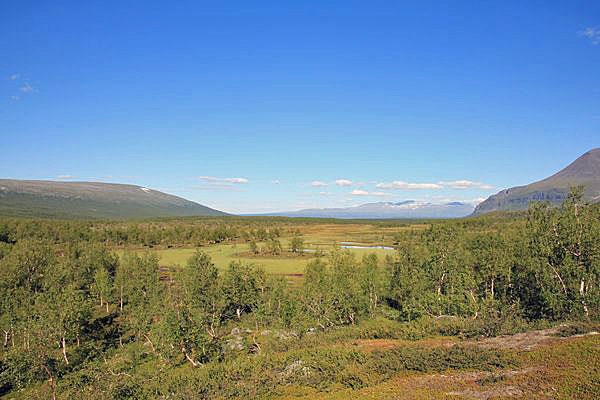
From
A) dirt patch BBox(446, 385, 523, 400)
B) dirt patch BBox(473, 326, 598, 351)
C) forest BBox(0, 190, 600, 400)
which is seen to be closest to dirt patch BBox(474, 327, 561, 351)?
dirt patch BBox(473, 326, 598, 351)

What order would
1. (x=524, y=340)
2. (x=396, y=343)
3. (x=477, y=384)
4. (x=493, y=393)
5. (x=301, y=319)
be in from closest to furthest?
(x=493, y=393) → (x=477, y=384) → (x=524, y=340) → (x=396, y=343) → (x=301, y=319)

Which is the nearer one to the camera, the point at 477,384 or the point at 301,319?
the point at 477,384

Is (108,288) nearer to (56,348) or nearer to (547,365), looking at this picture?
(56,348)

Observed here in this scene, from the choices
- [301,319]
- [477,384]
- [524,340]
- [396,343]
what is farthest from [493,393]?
[301,319]

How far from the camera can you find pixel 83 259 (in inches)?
4102

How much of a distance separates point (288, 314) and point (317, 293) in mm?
8906

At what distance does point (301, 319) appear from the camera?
6262 cm

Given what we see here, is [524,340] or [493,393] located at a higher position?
[524,340]

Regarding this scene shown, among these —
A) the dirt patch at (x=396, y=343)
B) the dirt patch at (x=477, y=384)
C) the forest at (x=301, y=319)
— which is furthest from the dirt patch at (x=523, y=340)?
the dirt patch at (x=477, y=384)

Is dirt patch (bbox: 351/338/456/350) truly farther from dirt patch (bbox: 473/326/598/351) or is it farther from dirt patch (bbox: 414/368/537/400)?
dirt patch (bbox: 414/368/537/400)

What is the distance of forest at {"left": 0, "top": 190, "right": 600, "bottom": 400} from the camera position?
30938mm

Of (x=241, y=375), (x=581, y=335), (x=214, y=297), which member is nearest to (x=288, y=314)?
(x=214, y=297)

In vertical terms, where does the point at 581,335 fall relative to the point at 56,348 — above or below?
above

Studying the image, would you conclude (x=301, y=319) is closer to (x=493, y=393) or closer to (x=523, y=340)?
(x=523, y=340)
